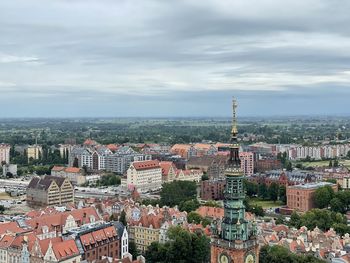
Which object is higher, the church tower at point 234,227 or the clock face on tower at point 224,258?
the church tower at point 234,227

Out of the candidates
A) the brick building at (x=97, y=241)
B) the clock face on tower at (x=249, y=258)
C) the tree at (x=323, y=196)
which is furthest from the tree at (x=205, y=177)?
the clock face on tower at (x=249, y=258)

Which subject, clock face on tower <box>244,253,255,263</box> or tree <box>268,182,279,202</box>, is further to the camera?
tree <box>268,182,279,202</box>

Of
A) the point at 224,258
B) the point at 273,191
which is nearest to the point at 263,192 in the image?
the point at 273,191

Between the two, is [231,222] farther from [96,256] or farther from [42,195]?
[42,195]

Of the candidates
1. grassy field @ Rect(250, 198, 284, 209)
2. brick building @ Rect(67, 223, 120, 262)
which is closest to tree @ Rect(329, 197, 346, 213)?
grassy field @ Rect(250, 198, 284, 209)

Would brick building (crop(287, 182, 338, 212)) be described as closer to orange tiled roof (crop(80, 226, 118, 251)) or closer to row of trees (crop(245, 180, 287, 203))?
row of trees (crop(245, 180, 287, 203))

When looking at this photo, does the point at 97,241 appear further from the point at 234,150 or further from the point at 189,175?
the point at 189,175

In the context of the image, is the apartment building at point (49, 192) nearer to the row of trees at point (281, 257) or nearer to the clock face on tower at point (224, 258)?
the row of trees at point (281, 257)
